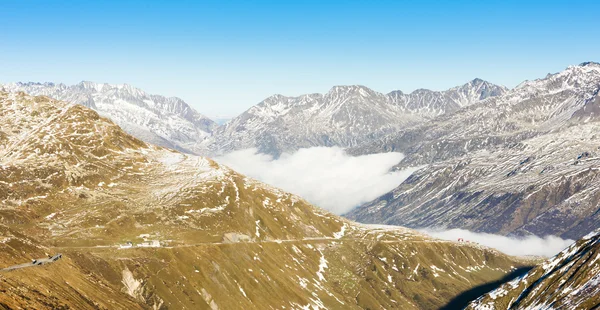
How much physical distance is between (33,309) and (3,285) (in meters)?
16.7

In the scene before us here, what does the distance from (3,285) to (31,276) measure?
2977 cm

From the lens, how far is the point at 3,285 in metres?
160

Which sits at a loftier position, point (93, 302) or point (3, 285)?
point (3, 285)

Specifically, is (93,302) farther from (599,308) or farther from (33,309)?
(599,308)

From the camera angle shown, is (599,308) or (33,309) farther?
(599,308)

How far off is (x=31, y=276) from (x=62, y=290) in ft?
43.5

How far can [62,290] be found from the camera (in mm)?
190000

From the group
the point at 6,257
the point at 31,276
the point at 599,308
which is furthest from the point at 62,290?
the point at 599,308

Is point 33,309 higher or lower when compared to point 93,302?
higher

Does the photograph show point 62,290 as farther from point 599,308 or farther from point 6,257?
point 599,308

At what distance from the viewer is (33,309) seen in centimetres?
15288

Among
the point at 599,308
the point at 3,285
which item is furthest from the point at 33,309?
the point at 599,308

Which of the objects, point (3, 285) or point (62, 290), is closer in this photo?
point (3, 285)

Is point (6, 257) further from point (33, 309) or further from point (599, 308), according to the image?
point (599, 308)
